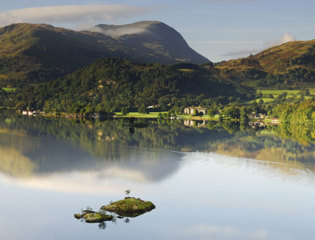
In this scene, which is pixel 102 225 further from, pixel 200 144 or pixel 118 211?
pixel 200 144

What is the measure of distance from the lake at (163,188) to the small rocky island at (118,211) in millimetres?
1346

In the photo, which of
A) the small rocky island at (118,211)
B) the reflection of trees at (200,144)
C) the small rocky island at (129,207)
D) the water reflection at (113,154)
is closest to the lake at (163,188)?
the water reflection at (113,154)

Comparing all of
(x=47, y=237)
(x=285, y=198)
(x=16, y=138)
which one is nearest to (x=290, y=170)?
(x=285, y=198)

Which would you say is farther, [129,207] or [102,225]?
[129,207]

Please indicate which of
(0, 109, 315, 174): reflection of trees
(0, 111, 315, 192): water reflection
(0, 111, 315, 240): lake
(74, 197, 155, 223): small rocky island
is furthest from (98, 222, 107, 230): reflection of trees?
(0, 109, 315, 174): reflection of trees

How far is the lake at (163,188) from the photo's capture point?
50594 mm

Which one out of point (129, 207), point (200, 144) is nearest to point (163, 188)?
point (129, 207)

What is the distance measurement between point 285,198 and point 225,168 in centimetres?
2695

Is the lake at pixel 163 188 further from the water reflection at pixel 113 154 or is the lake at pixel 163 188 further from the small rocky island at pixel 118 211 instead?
the small rocky island at pixel 118 211

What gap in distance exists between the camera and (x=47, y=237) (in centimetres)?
4762

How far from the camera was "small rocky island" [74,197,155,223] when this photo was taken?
5212 cm

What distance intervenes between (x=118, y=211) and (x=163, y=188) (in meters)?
17.1

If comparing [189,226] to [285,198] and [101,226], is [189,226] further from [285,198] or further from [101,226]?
[285,198]

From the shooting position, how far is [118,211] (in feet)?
180
